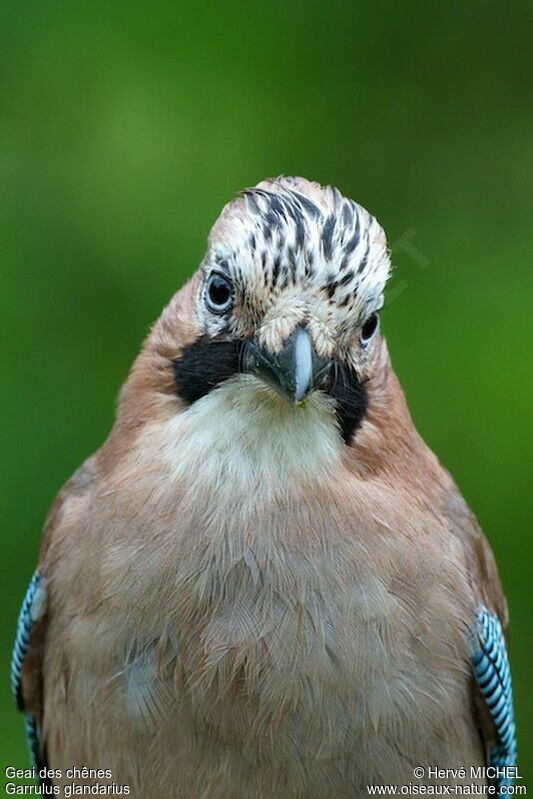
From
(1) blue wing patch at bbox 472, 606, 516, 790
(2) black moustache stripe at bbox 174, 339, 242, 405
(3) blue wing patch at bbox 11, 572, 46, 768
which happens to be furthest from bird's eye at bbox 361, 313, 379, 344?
(3) blue wing patch at bbox 11, 572, 46, 768

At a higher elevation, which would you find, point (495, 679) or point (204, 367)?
point (204, 367)

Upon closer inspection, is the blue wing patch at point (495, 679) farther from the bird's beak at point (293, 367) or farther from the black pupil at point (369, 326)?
the bird's beak at point (293, 367)

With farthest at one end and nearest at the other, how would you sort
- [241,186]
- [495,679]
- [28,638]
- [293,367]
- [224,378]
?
[241,186] → [28,638] → [495,679] → [224,378] → [293,367]

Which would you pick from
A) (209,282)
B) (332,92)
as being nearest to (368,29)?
(332,92)

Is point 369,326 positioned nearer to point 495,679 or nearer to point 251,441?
point 251,441

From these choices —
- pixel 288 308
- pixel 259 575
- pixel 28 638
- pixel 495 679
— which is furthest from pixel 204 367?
pixel 495 679

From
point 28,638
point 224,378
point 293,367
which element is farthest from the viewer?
point 28,638

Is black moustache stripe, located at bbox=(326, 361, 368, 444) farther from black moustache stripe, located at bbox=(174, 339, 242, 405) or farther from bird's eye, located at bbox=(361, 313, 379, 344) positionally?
black moustache stripe, located at bbox=(174, 339, 242, 405)
